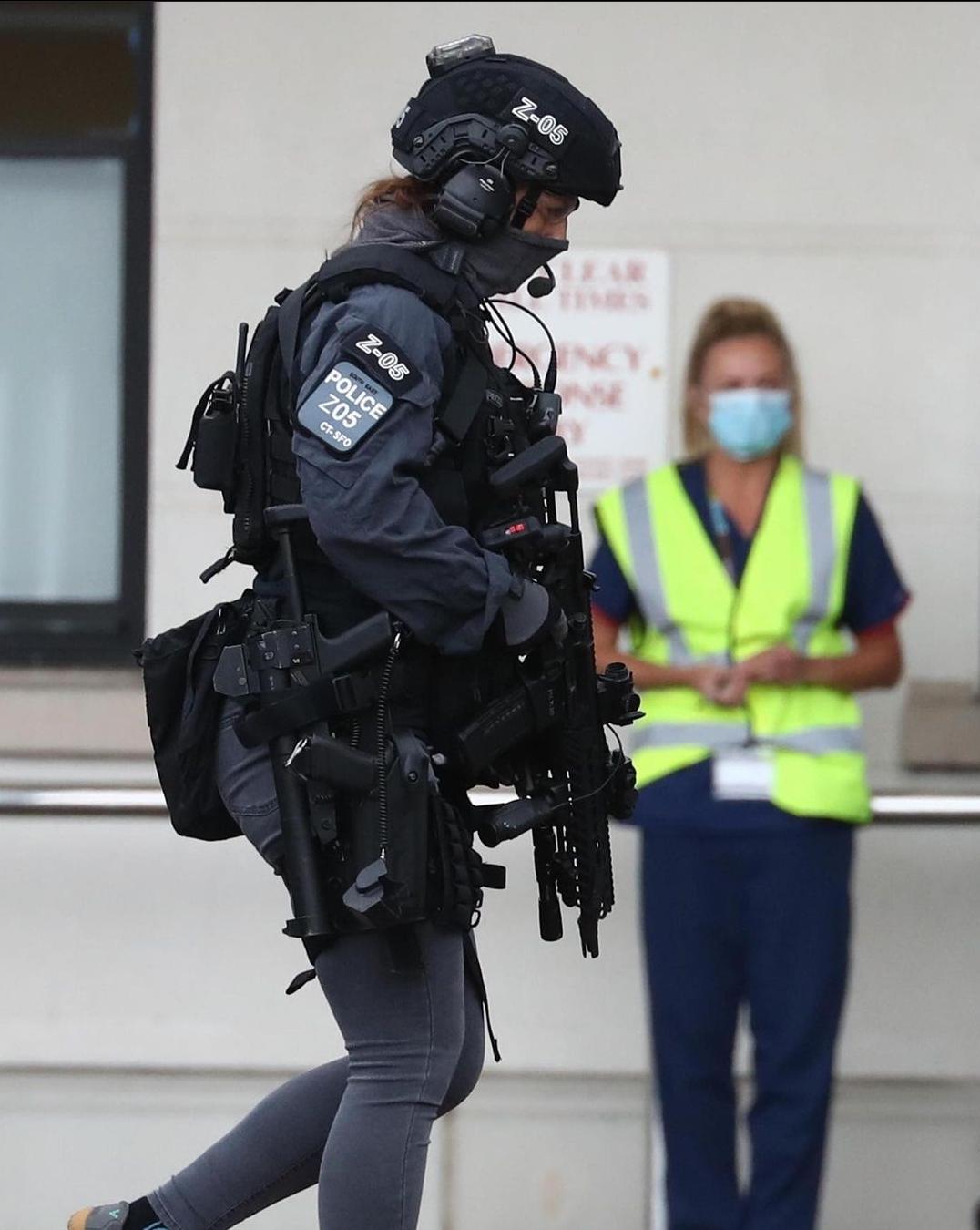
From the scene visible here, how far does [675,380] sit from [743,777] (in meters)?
1.05

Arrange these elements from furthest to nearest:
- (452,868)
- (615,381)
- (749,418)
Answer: (615,381) < (749,418) < (452,868)

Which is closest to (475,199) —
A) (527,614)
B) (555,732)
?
(527,614)

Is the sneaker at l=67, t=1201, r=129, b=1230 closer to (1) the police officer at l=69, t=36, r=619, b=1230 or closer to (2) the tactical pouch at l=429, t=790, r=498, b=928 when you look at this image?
(1) the police officer at l=69, t=36, r=619, b=1230

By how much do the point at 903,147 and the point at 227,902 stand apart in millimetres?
2166

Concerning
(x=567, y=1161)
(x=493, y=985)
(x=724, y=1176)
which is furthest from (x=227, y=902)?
(x=724, y=1176)

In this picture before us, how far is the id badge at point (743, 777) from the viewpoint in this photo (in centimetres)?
424

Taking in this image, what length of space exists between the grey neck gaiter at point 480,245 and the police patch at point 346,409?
0.28 m

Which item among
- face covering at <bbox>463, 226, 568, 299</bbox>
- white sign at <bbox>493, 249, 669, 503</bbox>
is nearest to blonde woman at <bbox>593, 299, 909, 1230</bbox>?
white sign at <bbox>493, 249, 669, 503</bbox>

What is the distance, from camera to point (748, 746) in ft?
14.1

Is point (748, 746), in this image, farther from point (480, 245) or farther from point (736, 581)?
point (480, 245)

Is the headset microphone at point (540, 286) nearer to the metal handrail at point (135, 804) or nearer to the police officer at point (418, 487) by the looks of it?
the police officer at point (418, 487)

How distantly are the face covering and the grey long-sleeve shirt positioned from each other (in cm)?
14

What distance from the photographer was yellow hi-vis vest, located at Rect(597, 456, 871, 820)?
429 cm

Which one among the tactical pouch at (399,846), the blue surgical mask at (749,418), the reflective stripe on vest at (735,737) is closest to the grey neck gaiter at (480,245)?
the tactical pouch at (399,846)
